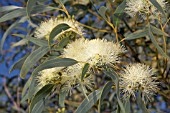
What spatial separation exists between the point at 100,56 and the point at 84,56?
55mm

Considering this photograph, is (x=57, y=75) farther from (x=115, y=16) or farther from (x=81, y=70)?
(x=115, y=16)

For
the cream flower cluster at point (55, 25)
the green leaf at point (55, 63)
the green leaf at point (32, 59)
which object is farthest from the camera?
the cream flower cluster at point (55, 25)

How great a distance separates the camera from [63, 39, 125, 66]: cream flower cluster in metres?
1.21

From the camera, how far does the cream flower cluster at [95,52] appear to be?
1.21m

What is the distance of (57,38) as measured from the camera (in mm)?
1492

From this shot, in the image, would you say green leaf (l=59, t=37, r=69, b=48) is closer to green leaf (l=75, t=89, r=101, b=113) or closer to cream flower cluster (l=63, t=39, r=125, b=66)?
cream flower cluster (l=63, t=39, r=125, b=66)

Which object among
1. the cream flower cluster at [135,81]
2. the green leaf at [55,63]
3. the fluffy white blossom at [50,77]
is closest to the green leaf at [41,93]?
the fluffy white blossom at [50,77]

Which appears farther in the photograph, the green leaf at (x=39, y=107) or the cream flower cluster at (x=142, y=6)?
the green leaf at (x=39, y=107)

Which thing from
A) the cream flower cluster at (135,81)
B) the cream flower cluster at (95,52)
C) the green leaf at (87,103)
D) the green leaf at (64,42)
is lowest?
the green leaf at (87,103)

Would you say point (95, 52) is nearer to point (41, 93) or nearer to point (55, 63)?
point (55, 63)

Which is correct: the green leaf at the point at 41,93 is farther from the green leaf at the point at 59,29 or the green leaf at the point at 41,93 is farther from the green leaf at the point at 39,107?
the green leaf at the point at 59,29


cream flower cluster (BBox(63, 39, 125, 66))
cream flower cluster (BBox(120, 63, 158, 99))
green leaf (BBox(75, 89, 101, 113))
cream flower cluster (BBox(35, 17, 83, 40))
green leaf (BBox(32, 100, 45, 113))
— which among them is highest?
cream flower cluster (BBox(35, 17, 83, 40))

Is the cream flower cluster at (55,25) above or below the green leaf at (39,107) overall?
above

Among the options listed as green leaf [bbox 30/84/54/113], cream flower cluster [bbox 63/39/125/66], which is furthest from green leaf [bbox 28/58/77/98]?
green leaf [bbox 30/84/54/113]
